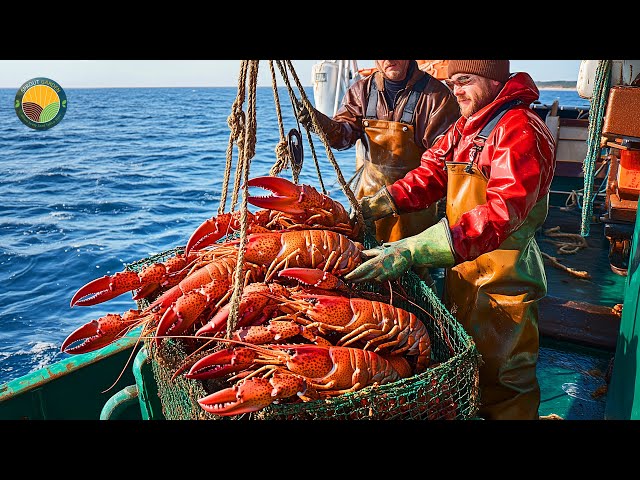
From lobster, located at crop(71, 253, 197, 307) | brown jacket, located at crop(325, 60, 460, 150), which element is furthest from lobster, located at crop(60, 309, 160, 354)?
brown jacket, located at crop(325, 60, 460, 150)

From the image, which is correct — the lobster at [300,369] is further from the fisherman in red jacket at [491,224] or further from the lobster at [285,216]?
the lobster at [285,216]

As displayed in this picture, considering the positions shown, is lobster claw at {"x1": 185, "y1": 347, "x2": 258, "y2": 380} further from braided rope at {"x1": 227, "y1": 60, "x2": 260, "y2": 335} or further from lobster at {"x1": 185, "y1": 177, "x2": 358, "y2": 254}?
lobster at {"x1": 185, "y1": 177, "x2": 358, "y2": 254}

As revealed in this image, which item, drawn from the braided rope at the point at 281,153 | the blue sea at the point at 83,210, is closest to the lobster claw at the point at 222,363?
the braided rope at the point at 281,153

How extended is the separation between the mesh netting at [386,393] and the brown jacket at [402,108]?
6.24ft

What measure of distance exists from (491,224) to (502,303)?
2.14ft

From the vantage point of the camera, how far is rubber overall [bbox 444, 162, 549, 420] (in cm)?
293

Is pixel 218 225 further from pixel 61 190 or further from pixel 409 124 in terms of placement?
pixel 61 190

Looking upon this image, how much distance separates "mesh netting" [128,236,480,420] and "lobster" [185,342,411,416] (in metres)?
0.08

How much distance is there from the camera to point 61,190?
16.5 metres

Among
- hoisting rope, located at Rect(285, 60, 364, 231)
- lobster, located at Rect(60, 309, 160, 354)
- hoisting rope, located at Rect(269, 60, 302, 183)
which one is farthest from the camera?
hoisting rope, located at Rect(269, 60, 302, 183)

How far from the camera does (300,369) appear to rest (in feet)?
7.43

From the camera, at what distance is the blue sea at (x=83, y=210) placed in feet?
28.3

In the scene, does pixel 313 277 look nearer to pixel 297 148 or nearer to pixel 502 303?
pixel 502 303
